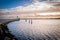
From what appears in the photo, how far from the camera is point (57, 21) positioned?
1917mm

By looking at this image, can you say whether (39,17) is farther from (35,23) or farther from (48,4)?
(48,4)

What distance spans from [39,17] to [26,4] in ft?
1.01

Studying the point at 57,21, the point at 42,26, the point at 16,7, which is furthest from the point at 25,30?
the point at 57,21

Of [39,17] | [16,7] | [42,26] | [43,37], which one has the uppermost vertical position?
[16,7]

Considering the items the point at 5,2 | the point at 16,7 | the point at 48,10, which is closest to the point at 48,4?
the point at 48,10

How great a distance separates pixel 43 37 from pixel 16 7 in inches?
26.3

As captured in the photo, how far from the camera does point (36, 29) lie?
1.95 m

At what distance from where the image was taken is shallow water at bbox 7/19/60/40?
1.92 m

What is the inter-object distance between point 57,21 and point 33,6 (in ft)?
1.52

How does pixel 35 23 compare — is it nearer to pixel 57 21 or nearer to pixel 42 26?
pixel 42 26

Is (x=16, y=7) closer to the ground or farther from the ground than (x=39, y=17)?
farther from the ground

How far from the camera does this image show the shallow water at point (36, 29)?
1.92 metres

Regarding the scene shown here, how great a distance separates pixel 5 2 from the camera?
200cm

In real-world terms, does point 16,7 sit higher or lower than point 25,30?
higher
